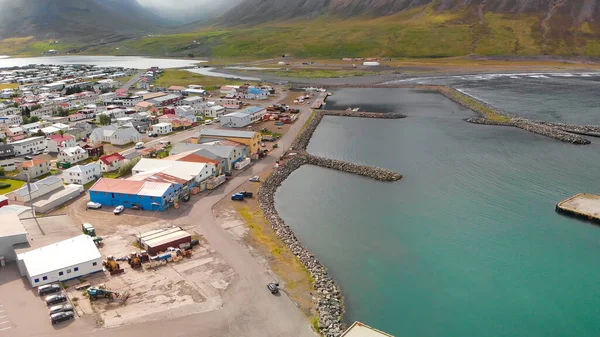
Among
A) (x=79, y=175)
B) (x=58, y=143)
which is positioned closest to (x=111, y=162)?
(x=79, y=175)

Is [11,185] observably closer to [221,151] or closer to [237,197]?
[221,151]

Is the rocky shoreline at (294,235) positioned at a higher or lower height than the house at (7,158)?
lower

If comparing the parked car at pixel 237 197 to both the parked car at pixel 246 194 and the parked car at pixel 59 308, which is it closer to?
the parked car at pixel 246 194

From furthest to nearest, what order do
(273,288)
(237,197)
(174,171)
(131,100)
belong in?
(131,100) < (174,171) < (237,197) < (273,288)

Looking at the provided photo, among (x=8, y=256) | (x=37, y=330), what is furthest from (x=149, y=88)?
(x=37, y=330)

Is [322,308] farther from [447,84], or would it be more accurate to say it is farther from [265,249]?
[447,84]

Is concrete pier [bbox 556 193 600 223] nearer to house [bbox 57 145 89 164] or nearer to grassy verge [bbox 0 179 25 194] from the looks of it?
house [bbox 57 145 89 164]

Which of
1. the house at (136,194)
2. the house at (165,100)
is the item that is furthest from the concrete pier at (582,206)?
the house at (165,100)
